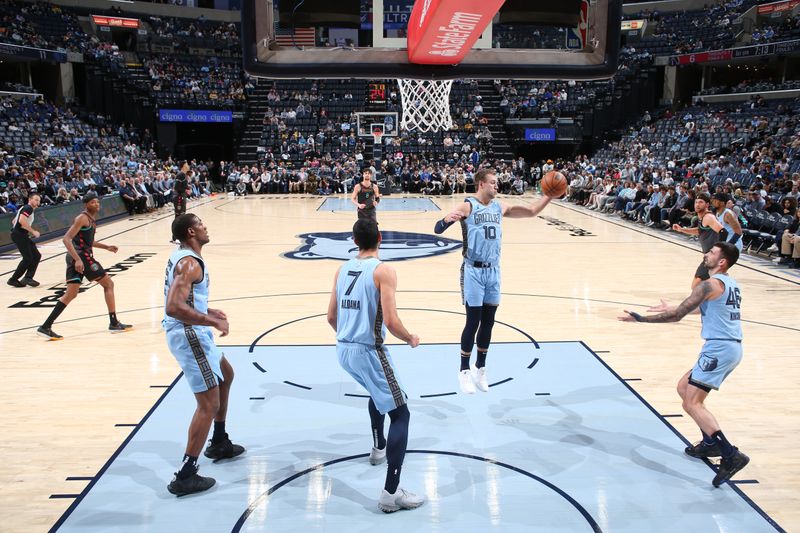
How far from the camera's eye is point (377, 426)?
4.25 metres

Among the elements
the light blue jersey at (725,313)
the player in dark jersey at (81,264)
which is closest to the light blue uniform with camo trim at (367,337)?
the light blue jersey at (725,313)

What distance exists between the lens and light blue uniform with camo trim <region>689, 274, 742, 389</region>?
413cm

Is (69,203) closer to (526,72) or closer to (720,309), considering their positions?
(526,72)

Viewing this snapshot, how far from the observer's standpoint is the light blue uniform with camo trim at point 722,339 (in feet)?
13.5

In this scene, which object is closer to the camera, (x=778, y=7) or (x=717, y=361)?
(x=717, y=361)

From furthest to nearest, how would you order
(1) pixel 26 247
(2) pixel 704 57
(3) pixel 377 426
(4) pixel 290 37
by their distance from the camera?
1. (2) pixel 704 57
2. (1) pixel 26 247
3. (4) pixel 290 37
4. (3) pixel 377 426

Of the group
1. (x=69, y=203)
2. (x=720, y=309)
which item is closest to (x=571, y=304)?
(x=720, y=309)

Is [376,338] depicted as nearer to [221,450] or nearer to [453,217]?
[221,450]

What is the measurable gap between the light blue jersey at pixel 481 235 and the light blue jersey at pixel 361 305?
1.81 metres

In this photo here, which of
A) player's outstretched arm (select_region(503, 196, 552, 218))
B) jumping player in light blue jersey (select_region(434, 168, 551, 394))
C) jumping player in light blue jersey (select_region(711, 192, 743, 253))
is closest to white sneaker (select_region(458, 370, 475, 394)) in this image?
jumping player in light blue jersey (select_region(434, 168, 551, 394))

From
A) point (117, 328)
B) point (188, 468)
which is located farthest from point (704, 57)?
point (188, 468)

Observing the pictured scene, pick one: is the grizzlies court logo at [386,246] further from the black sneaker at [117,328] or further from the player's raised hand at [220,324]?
the player's raised hand at [220,324]

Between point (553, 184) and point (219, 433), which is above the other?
point (553, 184)

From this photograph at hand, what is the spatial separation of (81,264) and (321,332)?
8.74 ft
